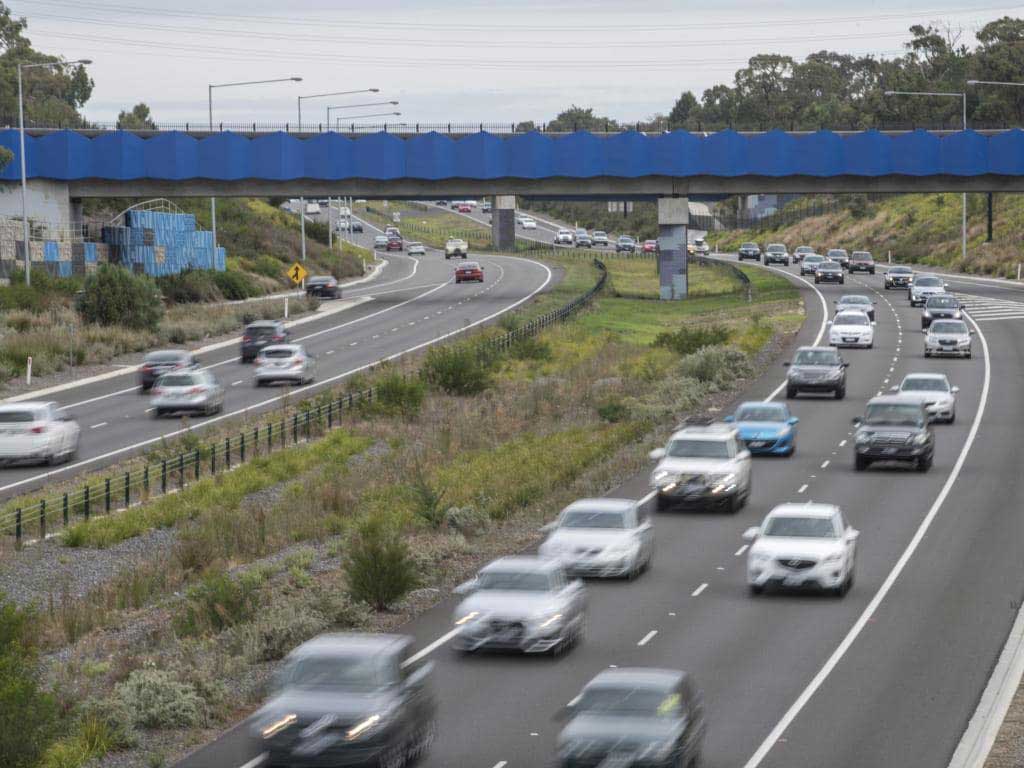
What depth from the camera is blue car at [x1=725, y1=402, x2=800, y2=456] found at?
4156 cm

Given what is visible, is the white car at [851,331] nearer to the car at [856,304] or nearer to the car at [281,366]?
the car at [856,304]

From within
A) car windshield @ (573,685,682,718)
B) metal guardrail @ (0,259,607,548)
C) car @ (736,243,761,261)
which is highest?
car @ (736,243,761,261)

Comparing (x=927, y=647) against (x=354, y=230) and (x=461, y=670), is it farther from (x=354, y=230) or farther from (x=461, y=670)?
(x=354, y=230)

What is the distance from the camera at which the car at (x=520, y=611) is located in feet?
74.0

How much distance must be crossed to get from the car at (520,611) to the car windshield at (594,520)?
15.8 feet

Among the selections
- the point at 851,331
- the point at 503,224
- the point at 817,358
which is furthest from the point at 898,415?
the point at 503,224

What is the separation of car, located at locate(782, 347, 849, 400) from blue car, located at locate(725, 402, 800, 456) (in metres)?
9.55

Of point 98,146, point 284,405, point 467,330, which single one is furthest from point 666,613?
point 98,146

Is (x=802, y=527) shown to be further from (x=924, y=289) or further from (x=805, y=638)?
(x=924, y=289)

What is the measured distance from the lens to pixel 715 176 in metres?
91.4

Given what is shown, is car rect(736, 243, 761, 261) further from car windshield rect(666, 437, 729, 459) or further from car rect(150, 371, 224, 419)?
car windshield rect(666, 437, 729, 459)

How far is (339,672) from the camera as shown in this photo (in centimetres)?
1720

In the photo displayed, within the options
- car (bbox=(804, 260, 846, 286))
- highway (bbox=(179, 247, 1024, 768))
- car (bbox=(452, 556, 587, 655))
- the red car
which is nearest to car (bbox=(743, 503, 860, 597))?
highway (bbox=(179, 247, 1024, 768))

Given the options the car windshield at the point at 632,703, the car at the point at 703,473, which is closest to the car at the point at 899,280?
the car at the point at 703,473
